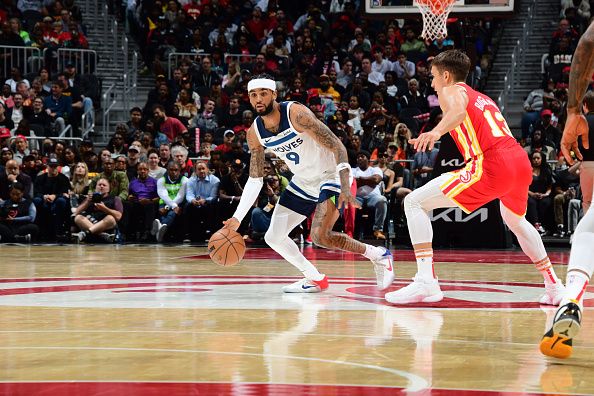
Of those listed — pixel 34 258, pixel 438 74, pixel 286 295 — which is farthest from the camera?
pixel 34 258

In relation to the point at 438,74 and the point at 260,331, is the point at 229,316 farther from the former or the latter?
the point at 438,74

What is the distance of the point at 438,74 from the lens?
7.81m

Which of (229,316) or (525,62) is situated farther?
(525,62)

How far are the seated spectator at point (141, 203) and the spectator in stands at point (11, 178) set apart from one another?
160 cm

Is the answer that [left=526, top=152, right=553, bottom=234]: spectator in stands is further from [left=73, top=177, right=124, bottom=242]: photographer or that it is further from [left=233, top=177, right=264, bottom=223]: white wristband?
[left=233, top=177, right=264, bottom=223]: white wristband

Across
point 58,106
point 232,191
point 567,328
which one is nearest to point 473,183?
point 567,328

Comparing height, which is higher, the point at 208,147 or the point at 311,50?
the point at 311,50

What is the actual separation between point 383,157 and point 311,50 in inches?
200

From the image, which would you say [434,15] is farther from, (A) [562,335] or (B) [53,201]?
(A) [562,335]

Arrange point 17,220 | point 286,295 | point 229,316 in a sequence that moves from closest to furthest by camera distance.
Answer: point 229,316, point 286,295, point 17,220

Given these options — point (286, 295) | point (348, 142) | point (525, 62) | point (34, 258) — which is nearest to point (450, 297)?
point (286, 295)

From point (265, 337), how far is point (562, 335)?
1684 mm

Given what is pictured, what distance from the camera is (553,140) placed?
1809cm

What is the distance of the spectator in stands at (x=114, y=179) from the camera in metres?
16.8
